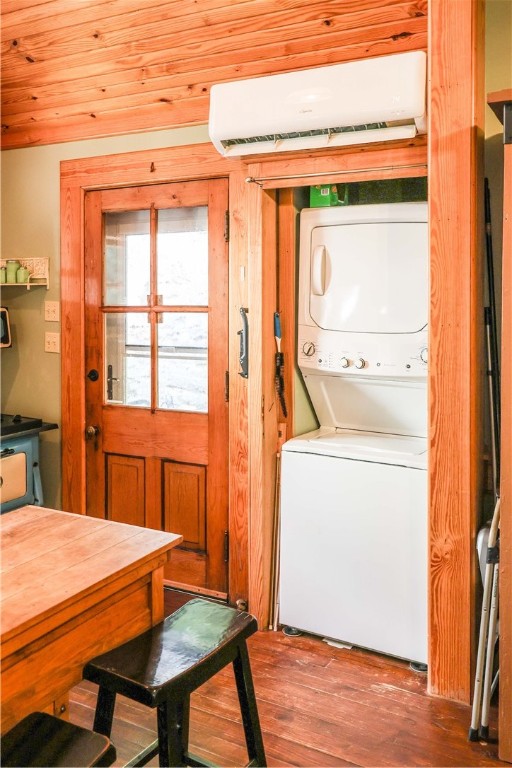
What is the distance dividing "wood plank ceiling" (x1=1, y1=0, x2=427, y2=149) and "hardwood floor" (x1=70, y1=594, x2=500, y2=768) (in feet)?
7.98

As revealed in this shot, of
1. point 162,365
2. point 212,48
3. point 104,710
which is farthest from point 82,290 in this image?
point 104,710

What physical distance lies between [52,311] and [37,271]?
0.78 feet

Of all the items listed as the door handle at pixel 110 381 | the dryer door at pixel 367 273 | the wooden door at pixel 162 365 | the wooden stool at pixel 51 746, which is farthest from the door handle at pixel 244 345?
the wooden stool at pixel 51 746

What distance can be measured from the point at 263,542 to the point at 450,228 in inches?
61.6

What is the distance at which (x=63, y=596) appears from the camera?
55.1 inches

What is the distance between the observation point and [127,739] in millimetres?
2164

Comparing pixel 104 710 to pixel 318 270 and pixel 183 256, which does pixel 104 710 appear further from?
pixel 183 256

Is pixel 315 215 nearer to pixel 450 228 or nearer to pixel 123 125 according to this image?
pixel 450 228

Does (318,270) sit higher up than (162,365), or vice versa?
(318,270)

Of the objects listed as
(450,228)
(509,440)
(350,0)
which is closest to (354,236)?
(450,228)

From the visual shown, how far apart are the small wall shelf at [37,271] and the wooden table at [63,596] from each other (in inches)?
76.2

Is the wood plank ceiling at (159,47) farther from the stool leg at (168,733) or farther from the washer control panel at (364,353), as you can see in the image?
the stool leg at (168,733)

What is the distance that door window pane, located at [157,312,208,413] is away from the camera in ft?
10.6

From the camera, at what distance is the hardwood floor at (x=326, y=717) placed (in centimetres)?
211
